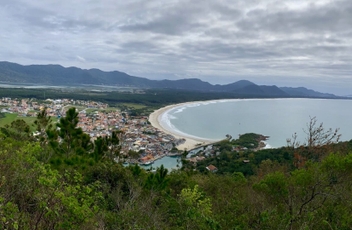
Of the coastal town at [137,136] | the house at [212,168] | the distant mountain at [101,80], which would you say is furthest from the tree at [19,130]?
the distant mountain at [101,80]

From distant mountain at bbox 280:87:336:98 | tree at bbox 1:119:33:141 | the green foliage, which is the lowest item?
the green foliage

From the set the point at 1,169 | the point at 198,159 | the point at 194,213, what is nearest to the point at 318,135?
the point at 194,213

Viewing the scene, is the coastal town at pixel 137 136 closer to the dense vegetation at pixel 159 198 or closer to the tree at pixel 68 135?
the tree at pixel 68 135

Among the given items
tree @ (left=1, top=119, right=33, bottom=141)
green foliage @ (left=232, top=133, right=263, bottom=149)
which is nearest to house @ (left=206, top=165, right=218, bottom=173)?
green foliage @ (left=232, top=133, right=263, bottom=149)

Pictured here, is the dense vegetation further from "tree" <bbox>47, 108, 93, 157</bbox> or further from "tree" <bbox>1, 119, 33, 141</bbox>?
"tree" <bbox>1, 119, 33, 141</bbox>

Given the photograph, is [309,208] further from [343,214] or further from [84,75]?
[84,75]

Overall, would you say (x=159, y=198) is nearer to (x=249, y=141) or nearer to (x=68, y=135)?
(x=68, y=135)

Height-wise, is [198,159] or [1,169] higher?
[1,169]
